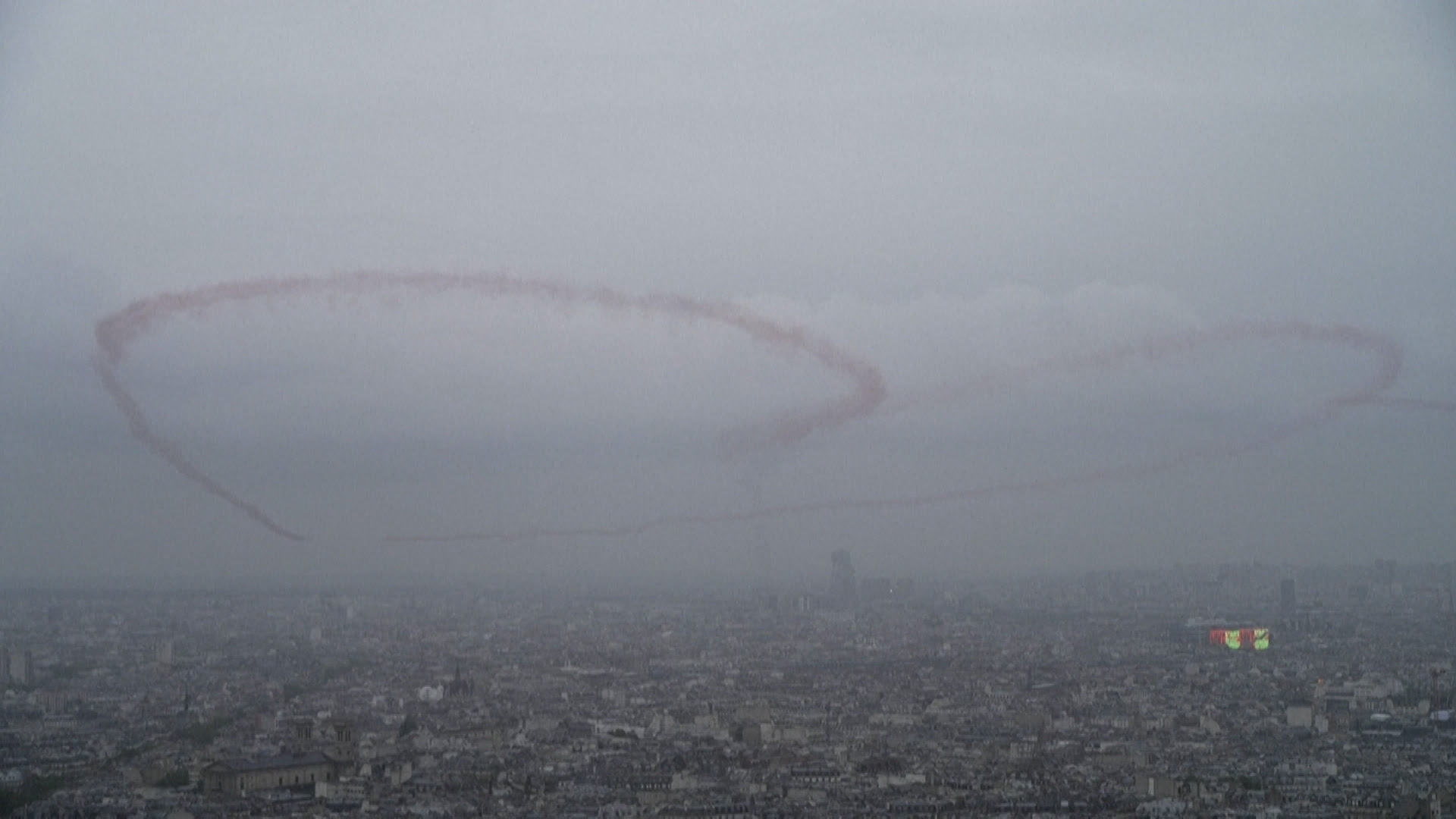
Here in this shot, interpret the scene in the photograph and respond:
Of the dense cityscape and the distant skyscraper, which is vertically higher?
the distant skyscraper

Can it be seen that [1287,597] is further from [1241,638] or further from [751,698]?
[751,698]

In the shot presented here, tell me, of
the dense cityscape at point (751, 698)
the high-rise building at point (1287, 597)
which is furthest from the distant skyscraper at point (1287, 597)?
the dense cityscape at point (751, 698)

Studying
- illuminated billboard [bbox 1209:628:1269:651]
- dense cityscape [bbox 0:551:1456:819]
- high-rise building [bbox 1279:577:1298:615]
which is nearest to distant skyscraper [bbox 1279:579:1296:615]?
high-rise building [bbox 1279:577:1298:615]

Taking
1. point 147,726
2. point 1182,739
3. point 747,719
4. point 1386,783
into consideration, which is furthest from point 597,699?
point 1386,783

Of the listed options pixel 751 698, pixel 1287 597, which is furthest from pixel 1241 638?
pixel 751 698

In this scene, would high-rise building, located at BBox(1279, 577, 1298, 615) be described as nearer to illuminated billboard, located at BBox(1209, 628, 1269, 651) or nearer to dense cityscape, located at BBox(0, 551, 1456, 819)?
dense cityscape, located at BBox(0, 551, 1456, 819)

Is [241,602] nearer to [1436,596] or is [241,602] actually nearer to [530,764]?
[530,764]

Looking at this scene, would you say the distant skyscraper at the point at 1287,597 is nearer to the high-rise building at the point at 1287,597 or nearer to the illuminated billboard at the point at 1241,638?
the high-rise building at the point at 1287,597
